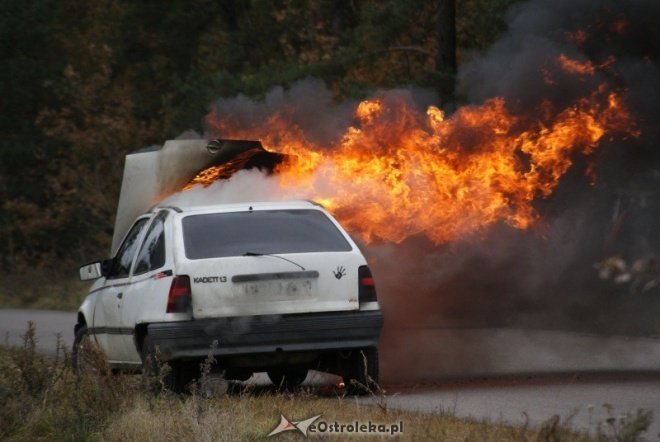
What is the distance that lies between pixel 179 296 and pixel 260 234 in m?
1.00

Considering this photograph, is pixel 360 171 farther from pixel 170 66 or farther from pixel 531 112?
pixel 170 66

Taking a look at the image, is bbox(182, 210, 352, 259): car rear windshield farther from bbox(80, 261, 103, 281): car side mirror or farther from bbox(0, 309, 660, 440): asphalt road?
bbox(80, 261, 103, 281): car side mirror

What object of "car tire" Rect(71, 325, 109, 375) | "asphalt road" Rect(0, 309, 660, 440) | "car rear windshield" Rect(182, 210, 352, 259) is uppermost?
"car rear windshield" Rect(182, 210, 352, 259)

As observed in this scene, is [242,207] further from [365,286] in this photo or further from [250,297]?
[365,286]

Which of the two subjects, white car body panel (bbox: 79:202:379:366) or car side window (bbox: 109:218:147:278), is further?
car side window (bbox: 109:218:147:278)

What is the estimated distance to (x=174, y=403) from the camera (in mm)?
10461

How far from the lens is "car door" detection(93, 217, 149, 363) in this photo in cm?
1251

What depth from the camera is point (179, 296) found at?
11328mm

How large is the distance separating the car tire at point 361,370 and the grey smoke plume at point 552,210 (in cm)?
224

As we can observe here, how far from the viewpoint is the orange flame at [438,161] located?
14.8 metres

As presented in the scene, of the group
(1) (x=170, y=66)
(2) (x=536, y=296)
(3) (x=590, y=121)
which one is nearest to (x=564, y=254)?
(2) (x=536, y=296)

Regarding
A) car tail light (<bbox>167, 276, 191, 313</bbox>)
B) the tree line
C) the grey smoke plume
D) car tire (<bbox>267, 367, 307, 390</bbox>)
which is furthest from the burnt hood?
the tree line

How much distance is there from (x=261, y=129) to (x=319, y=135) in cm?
90

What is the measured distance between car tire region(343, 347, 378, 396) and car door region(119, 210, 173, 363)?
1.67 m
